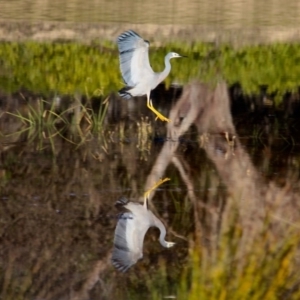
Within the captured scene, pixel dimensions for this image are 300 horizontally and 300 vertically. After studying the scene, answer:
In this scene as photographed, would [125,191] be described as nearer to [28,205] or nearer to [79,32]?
Answer: [28,205]

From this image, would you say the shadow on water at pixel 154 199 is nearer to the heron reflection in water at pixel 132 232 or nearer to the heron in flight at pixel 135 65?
the heron reflection in water at pixel 132 232

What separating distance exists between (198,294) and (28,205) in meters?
1.83

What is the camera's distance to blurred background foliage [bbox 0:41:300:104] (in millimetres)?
10797

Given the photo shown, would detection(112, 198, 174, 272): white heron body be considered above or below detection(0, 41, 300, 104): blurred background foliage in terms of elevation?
above

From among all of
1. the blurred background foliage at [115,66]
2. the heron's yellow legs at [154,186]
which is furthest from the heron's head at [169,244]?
the blurred background foliage at [115,66]

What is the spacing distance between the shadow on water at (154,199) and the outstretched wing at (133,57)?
0.53 meters

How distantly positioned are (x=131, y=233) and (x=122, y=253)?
40 centimetres

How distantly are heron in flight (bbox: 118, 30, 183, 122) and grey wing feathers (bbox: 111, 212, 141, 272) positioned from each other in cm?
212

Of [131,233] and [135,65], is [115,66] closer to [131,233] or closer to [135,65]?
[135,65]

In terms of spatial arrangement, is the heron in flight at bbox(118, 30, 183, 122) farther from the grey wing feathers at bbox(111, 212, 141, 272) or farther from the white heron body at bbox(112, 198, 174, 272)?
the grey wing feathers at bbox(111, 212, 141, 272)

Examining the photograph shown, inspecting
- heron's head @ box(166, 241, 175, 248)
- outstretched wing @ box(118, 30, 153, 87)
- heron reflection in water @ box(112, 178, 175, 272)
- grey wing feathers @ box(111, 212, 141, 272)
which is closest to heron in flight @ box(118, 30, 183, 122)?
outstretched wing @ box(118, 30, 153, 87)

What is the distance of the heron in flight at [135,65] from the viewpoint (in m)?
7.94

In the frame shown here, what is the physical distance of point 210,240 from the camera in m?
5.89

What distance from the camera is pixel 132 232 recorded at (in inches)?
236
